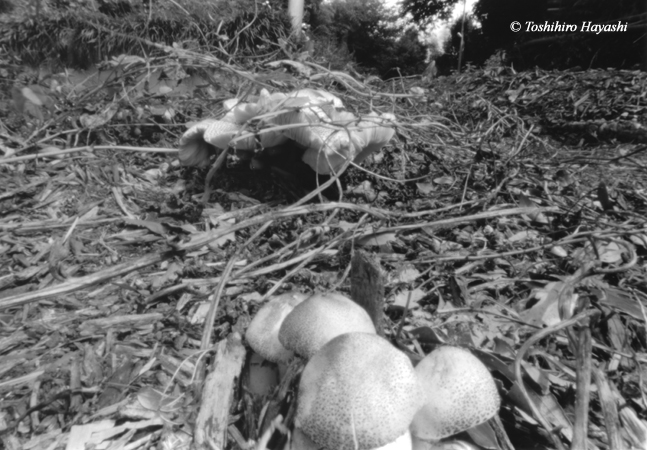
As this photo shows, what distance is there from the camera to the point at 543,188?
1518 mm

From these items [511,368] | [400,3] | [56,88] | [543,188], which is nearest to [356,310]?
[511,368]

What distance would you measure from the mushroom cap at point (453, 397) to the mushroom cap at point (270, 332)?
233mm

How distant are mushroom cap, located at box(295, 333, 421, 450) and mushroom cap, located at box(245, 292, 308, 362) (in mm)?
140

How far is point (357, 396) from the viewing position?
0.52 m

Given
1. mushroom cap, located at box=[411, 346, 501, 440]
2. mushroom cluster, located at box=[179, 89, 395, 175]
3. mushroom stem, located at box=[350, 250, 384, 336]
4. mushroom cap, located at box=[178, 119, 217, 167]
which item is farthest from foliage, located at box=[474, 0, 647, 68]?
mushroom cap, located at box=[411, 346, 501, 440]

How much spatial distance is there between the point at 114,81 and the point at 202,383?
1.89 meters

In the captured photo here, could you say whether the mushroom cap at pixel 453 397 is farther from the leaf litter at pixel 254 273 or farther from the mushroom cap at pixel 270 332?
the mushroom cap at pixel 270 332

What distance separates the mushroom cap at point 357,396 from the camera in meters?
0.50

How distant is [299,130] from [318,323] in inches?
35.2

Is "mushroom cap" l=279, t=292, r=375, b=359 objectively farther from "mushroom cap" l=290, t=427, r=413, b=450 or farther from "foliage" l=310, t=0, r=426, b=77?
"foliage" l=310, t=0, r=426, b=77

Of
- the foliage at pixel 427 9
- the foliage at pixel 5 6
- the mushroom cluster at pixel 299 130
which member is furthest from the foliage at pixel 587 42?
the foliage at pixel 5 6

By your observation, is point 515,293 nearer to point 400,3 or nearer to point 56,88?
point 56,88

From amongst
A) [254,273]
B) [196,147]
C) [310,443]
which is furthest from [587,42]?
[310,443]

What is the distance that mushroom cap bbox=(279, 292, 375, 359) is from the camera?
2.02 ft
